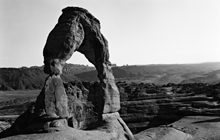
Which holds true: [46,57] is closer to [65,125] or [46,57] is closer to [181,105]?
[65,125]

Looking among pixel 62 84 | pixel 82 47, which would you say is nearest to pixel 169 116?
pixel 82 47

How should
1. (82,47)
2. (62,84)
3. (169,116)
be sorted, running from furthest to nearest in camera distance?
(169,116)
(82,47)
(62,84)

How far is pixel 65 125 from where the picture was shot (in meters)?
9.13

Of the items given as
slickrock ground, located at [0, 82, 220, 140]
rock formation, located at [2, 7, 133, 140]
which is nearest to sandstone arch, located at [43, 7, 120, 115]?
rock formation, located at [2, 7, 133, 140]

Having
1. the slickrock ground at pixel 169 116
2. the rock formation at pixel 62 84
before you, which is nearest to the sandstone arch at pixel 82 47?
the rock formation at pixel 62 84

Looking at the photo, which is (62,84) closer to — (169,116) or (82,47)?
(82,47)

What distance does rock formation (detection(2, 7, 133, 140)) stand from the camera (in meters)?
8.67

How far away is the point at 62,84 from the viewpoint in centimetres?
944

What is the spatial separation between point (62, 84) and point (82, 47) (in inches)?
138

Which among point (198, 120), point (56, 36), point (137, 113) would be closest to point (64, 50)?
point (56, 36)

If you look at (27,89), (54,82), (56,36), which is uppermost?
(56,36)

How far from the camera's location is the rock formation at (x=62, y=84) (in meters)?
8.67

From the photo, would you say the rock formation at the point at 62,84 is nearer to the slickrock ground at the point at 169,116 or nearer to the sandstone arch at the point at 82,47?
the sandstone arch at the point at 82,47

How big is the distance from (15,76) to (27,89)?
6428 millimetres
